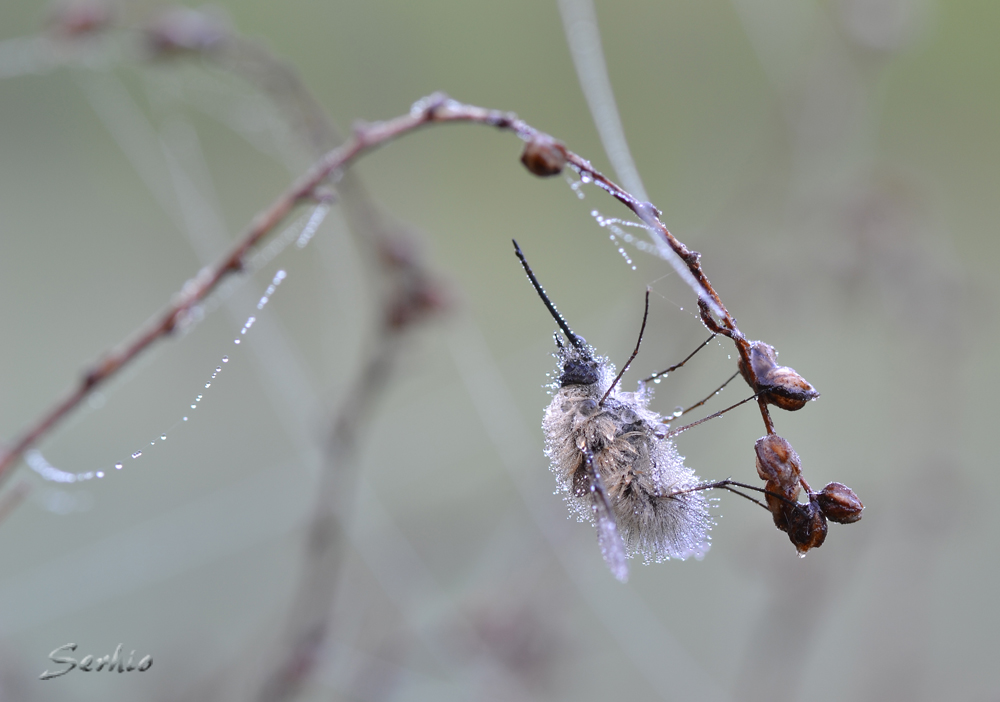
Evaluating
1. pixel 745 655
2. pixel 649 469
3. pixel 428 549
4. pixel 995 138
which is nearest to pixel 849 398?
pixel 745 655

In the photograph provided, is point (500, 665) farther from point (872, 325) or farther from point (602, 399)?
point (872, 325)

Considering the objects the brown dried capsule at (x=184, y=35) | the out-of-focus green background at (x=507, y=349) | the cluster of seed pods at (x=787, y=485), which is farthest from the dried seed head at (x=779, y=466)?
the brown dried capsule at (x=184, y=35)

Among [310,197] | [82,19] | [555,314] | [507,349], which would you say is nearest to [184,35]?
[82,19]

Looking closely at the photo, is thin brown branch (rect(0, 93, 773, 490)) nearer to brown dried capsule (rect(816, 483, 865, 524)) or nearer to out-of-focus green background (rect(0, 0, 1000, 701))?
brown dried capsule (rect(816, 483, 865, 524))

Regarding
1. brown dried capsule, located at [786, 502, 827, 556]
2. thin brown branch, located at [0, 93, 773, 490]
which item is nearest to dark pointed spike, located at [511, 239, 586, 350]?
thin brown branch, located at [0, 93, 773, 490]

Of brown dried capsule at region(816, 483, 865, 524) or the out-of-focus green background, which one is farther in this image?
the out-of-focus green background

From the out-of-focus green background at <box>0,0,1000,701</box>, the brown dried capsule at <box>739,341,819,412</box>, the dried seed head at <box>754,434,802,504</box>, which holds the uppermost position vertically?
the brown dried capsule at <box>739,341,819,412</box>

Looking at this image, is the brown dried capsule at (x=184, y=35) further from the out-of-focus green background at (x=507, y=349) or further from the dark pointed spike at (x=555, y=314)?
the dark pointed spike at (x=555, y=314)
